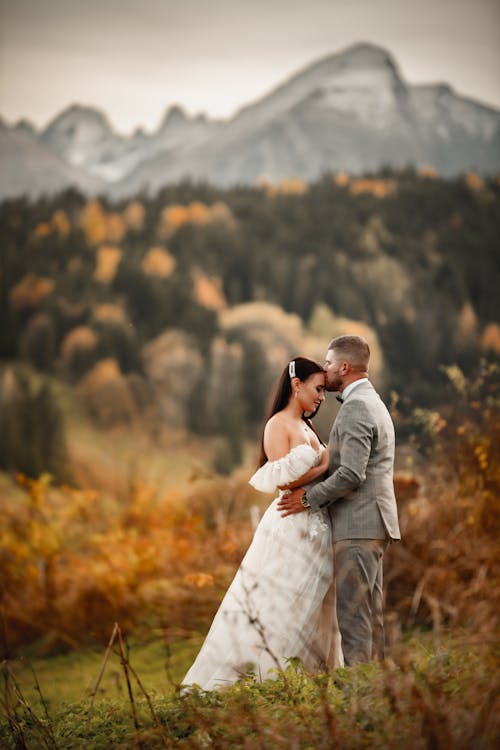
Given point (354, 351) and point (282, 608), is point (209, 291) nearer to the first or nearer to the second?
point (354, 351)

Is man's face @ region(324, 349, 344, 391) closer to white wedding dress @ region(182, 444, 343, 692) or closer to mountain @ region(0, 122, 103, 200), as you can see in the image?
white wedding dress @ region(182, 444, 343, 692)

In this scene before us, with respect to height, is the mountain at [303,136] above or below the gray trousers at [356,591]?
above

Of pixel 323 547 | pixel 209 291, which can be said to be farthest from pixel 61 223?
pixel 323 547

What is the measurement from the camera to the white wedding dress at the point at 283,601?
12.6 feet

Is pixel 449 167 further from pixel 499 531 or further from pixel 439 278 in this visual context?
pixel 499 531

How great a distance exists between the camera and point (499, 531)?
6098 mm

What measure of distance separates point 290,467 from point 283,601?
61cm

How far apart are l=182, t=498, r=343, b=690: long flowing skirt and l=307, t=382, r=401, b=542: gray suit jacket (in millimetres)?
142

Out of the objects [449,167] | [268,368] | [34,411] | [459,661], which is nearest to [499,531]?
[459,661]

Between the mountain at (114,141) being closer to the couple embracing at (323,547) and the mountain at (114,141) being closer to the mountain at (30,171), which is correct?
the mountain at (30,171)

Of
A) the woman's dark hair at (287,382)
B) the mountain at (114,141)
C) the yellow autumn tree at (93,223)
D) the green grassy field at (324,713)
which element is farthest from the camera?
the mountain at (114,141)

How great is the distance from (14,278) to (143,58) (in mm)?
5360

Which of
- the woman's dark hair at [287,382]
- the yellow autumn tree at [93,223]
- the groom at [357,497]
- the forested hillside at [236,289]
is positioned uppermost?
the yellow autumn tree at [93,223]

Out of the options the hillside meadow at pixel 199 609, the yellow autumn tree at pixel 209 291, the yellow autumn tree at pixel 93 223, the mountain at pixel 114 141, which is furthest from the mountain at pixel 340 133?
the hillside meadow at pixel 199 609
